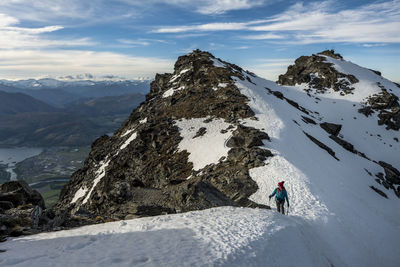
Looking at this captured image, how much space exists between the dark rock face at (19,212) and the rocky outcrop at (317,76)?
330ft

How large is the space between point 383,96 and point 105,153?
92.9 meters

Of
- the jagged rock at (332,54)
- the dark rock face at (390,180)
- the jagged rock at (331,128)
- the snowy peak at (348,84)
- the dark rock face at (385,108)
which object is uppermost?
the jagged rock at (332,54)

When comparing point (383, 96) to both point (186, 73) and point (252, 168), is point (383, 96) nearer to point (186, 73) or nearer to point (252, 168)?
point (186, 73)

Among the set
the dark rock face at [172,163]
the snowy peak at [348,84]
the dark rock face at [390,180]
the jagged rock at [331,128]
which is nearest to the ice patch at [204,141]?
the dark rock face at [172,163]

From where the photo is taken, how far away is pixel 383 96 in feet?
285

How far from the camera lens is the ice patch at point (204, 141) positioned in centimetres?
3578

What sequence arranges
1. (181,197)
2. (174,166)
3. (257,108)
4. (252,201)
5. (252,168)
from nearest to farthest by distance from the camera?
(181,197) < (252,201) < (252,168) < (174,166) < (257,108)

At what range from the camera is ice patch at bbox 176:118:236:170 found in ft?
117

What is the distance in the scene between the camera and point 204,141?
4022 cm

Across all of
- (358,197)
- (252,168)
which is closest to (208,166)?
(252,168)

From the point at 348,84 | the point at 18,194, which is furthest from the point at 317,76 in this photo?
the point at 18,194

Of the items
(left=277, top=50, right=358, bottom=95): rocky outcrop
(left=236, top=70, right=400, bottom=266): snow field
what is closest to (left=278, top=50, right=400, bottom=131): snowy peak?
(left=277, top=50, right=358, bottom=95): rocky outcrop

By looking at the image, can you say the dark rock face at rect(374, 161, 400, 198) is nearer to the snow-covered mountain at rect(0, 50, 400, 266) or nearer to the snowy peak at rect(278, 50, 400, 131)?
the snow-covered mountain at rect(0, 50, 400, 266)

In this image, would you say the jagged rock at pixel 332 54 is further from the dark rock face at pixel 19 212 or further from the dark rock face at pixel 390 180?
the dark rock face at pixel 19 212
